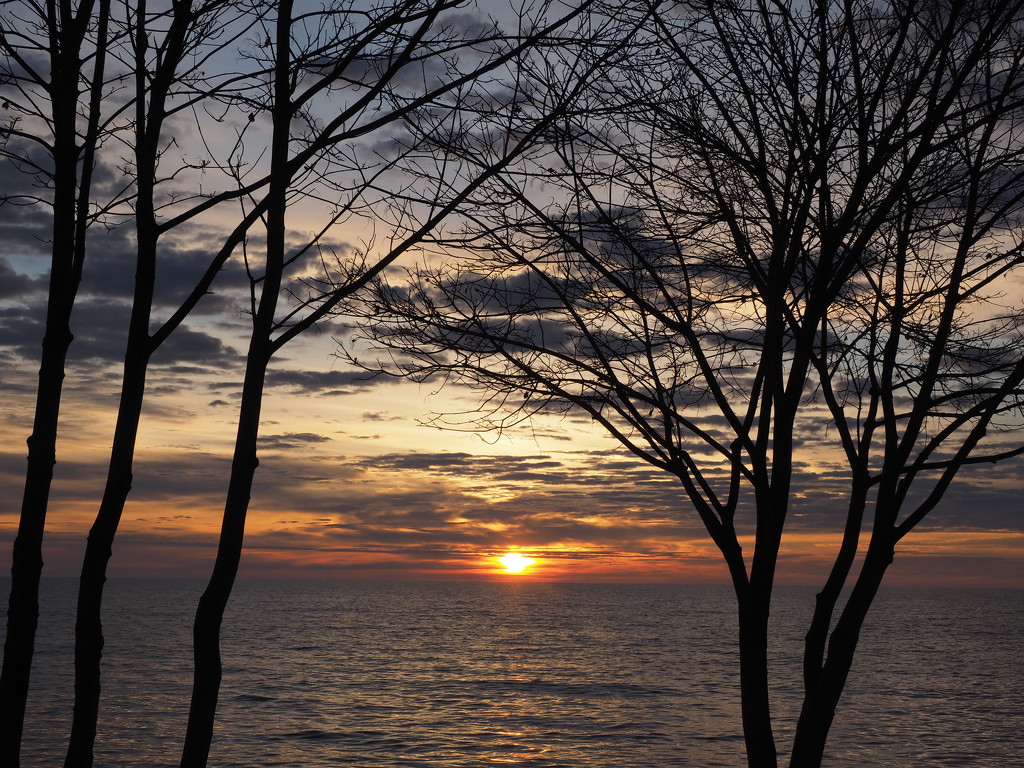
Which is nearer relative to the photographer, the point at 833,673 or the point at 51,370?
the point at 51,370

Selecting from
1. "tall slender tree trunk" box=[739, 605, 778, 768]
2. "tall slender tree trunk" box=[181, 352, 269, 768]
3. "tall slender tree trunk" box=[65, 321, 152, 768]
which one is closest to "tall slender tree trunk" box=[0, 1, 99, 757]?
"tall slender tree trunk" box=[65, 321, 152, 768]

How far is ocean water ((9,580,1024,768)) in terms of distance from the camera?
95.9 feet

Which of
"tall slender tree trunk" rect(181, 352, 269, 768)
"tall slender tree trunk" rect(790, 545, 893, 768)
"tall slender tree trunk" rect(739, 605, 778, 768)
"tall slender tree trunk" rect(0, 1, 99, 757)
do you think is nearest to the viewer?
"tall slender tree trunk" rect(0, 1, 99, 757)

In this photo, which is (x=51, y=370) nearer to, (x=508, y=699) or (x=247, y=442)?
(x=247, y=442)

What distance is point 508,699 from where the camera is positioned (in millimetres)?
42312

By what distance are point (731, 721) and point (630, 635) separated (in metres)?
50.4

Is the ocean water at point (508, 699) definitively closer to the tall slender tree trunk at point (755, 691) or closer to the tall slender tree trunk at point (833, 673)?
the tall slender tree trunk at point (755, 691)

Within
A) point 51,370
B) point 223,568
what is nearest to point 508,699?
point 223,568

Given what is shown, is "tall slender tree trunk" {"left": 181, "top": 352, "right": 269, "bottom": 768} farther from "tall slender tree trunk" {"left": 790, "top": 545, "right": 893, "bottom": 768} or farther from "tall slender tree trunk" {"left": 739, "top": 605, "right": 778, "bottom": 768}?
"tall slender tree trunk" {"left": 790, "top": 545, "right": 893, "bottom": 768}

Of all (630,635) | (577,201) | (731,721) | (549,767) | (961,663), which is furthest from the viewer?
(630,635)

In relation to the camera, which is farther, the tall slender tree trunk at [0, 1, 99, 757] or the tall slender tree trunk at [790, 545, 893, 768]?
the tall slender tree trunk at [790, 545, 893, 768]

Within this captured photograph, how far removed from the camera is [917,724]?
36.7 metres

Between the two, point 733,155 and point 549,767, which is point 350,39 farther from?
point 549,767

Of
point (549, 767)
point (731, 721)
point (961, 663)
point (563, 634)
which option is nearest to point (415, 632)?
point (563, 634)
